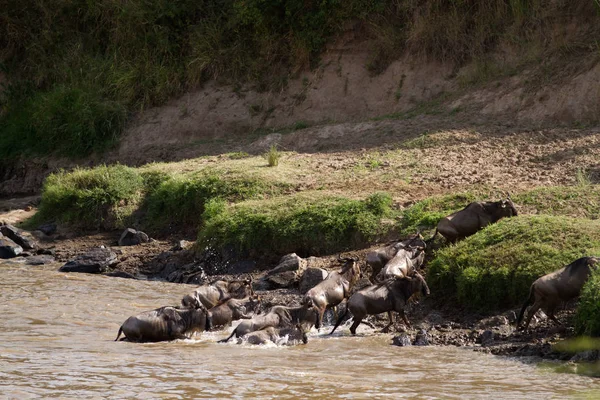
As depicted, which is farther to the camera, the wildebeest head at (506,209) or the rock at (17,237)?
the rock at (17,237)

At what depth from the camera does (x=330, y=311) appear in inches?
441

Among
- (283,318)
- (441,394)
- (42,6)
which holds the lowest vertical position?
(441,394)

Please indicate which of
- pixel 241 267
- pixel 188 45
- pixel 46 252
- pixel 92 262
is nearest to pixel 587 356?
pixel 241 267

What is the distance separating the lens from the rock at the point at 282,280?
40.6 ft

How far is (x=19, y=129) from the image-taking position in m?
23.6

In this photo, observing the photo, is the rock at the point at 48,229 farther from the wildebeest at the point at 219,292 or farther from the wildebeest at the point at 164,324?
the wildebeest at the point at 164,324

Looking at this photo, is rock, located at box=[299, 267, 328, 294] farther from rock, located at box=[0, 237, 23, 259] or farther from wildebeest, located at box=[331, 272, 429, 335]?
rock, located at box=[0, 237, 23, 259]

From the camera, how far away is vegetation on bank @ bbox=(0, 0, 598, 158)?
1984 centimetres

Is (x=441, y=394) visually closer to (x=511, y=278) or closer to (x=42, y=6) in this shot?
(x=511, y=278)

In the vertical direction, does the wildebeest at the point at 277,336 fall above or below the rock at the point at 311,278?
below

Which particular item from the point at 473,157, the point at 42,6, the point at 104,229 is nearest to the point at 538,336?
the point at 473,157

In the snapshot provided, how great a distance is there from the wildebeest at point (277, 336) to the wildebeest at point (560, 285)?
230 cm

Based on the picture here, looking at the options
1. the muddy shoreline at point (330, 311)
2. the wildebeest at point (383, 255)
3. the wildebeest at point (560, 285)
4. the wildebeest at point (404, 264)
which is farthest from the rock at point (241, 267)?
the wildebeest at point (560, 285)

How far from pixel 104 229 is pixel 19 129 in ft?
27.0
